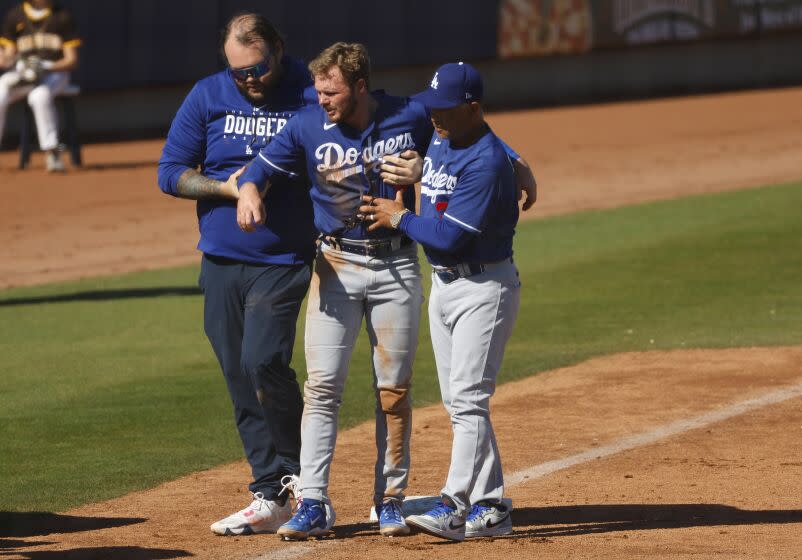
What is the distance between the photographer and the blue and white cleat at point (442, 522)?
6.04 m

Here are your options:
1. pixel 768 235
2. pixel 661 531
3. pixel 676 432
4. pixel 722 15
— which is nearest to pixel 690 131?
pixel 722 15

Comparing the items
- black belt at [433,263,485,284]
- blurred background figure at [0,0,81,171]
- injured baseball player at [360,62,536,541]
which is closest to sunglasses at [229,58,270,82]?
injured baseball player at [360,62,536,541]

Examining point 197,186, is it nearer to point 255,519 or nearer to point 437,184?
point 437,184

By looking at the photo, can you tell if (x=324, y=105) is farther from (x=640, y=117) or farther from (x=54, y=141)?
(x=640, y=117)

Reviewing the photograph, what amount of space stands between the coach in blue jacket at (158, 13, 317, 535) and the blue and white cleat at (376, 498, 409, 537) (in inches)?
17.0

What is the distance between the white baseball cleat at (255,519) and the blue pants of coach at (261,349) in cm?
5

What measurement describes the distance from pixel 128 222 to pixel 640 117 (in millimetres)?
12173

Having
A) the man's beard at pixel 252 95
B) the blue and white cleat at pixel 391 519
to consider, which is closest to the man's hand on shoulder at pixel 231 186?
the man's beard at pixel 252 95

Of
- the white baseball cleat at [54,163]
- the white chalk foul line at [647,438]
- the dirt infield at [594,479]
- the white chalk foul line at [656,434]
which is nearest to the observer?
the dirt infield at [594,479]

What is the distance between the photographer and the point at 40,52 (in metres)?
20.9

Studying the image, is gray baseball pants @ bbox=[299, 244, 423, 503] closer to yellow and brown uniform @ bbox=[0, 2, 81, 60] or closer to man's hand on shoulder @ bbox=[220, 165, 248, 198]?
man's hand on shoulder @ bbox=[220, 165, 248, 198]

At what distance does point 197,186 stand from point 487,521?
1853 mm

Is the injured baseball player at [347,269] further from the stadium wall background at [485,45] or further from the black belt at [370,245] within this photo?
the stadium wall background at [485,45]

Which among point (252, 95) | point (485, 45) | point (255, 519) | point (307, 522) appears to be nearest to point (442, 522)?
point (307, 522)
